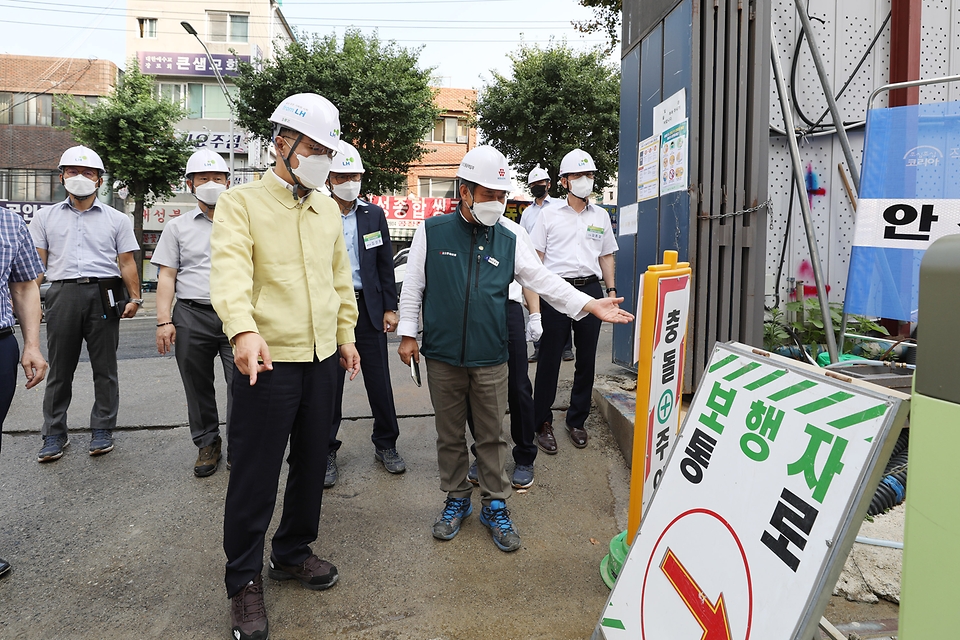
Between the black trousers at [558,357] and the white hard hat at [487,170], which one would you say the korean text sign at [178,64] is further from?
the white hard hat at [487,170]

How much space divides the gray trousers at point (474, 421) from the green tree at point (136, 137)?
799 inches

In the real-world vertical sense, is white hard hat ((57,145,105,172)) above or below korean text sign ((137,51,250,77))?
below

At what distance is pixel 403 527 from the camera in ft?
11.3

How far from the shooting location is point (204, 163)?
4289 millimetres

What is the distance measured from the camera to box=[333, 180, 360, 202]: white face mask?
13.5 ft

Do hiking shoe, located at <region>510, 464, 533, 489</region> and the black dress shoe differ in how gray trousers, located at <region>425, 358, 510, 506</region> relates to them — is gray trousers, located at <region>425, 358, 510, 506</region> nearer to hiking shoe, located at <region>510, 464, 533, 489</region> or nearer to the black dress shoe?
hiking shoe, located at <region>510, 464, 533, 489</region>

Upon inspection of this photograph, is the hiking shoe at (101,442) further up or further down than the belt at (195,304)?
further down

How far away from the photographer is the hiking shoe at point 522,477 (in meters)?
3.90

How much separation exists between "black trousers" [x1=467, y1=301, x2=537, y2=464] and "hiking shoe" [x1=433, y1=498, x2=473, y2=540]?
1.58 feet

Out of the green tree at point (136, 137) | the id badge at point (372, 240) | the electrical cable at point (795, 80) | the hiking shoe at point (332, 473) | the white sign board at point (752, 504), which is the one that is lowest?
the hiking shoe at point (332, 473)

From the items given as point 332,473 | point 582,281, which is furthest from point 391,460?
point 582,281

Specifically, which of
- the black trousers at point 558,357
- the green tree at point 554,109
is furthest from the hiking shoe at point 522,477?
the green tree at point 554,109

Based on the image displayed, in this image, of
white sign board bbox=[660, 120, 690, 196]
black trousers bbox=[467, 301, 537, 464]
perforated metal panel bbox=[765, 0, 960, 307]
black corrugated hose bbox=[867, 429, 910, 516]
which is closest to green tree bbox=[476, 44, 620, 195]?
perforated metal panel bbox=[765, 0, 960, 307]

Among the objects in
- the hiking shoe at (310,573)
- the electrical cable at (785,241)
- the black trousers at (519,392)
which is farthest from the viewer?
the electrical cable at (785,241)
